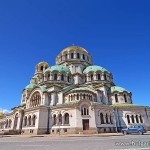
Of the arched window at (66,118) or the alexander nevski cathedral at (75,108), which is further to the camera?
the arched window at (66,118)

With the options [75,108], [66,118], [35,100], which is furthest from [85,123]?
[35,100]

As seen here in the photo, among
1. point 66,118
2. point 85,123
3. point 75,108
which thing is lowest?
point 85,123

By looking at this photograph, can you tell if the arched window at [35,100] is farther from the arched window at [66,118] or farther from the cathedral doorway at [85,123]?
the cathedral doorway at [85,123]

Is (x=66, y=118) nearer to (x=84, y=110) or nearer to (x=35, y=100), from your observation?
(x=84, y=110)

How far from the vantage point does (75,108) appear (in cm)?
3044

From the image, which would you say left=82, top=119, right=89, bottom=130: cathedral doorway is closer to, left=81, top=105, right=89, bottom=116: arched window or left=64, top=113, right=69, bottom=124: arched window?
left=81, top=105, right=89, bottom=116: arched window

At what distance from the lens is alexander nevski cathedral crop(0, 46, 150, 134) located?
30328 millimetres

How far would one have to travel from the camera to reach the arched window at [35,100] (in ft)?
119

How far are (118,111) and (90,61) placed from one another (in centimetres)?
2396

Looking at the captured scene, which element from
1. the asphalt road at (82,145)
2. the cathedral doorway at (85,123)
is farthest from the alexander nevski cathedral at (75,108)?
the asphalt road at (82,145)

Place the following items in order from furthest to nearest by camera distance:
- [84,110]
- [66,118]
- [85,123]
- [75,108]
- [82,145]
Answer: [66,118] → [84,110] → [75,108] → [85,123] → [82,145]

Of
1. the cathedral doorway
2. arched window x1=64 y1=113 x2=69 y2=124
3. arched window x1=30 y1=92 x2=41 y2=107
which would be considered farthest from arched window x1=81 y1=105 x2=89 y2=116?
arched window x1=30 y1=92 x2=41 y2=107

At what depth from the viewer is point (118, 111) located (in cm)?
3506

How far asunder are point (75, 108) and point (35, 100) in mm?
12414
